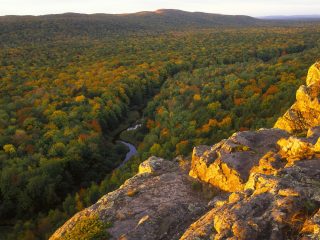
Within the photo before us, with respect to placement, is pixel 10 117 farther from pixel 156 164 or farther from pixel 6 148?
pixel 156 164

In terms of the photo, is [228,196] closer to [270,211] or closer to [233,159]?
[233,159]

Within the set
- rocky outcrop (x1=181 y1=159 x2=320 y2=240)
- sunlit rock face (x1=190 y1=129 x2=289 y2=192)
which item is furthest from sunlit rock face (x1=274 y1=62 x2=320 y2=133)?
rocky outcrop (x1=181 y1=159 x2=320 y2=240)

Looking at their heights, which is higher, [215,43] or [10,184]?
[215,43]

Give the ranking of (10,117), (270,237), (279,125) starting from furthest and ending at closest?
(10,117)
(279,125)
(270,237)

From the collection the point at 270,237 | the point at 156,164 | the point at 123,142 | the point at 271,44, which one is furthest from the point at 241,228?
the point at 271,44

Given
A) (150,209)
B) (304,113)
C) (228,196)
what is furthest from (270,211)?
(304,113)

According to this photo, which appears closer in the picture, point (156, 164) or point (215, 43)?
point (156, 164)

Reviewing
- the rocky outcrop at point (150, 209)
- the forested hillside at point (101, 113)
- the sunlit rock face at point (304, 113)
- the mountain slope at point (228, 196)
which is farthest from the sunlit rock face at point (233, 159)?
the forested hillside at point (101, 113)
